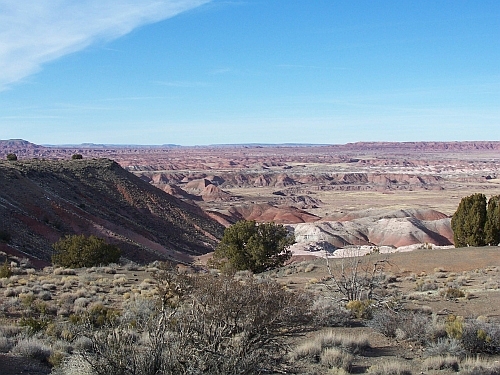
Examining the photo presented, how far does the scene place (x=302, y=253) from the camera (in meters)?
51.4

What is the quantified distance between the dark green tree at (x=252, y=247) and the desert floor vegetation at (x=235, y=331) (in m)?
11.0

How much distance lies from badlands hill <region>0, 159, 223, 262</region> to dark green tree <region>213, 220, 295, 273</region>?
12.8 meters

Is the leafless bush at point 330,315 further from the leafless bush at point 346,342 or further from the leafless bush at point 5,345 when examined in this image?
the leafless bush at point 5,345

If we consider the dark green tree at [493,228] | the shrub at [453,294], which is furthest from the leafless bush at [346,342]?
the dark green tree at [493,228]

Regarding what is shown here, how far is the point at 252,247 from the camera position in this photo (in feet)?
97.4

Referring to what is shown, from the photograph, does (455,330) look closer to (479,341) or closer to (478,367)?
(479,341)

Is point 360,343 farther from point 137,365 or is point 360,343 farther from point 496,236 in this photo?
point 496,236

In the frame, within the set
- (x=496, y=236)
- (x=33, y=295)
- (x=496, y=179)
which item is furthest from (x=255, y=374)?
(x=496, y=179)

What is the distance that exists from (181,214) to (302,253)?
18099 mm

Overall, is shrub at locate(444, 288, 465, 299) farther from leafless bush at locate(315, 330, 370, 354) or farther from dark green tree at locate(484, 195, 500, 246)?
dark green tree at locate(484, 195, 500, 246)

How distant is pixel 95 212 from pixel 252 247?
2675cm

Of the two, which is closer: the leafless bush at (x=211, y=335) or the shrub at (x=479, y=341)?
the leafless bush at (x=211, y=335)

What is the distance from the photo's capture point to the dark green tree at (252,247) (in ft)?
97.5

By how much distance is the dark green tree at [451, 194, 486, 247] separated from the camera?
36312mm
